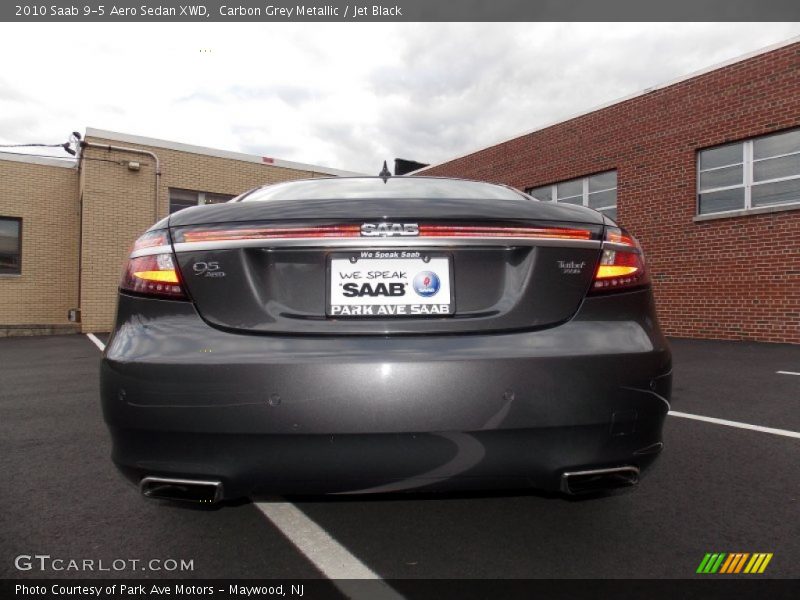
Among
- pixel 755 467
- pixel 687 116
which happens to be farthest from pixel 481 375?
pixel 687 116

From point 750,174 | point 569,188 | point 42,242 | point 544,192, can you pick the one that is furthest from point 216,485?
point 42,242

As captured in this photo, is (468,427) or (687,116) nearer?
(468,427)

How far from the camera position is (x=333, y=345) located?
1.54 m

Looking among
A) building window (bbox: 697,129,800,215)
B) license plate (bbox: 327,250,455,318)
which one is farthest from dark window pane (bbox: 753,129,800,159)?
license plate (bbox: 327,250,455,318)

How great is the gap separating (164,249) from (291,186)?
91 centimetres

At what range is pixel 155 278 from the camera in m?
1.68

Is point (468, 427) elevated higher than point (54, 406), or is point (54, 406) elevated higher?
point (468, 427)

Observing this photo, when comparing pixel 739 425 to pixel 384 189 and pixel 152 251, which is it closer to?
pixel 384 189

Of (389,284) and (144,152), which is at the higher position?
(144,152)

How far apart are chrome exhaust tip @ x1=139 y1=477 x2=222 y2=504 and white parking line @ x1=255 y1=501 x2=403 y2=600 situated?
1.63ft

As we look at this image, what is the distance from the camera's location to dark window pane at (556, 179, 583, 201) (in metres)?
12.6

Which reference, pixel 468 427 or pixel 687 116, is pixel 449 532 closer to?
pixel 468 427

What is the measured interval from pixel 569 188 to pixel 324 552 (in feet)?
40.4
